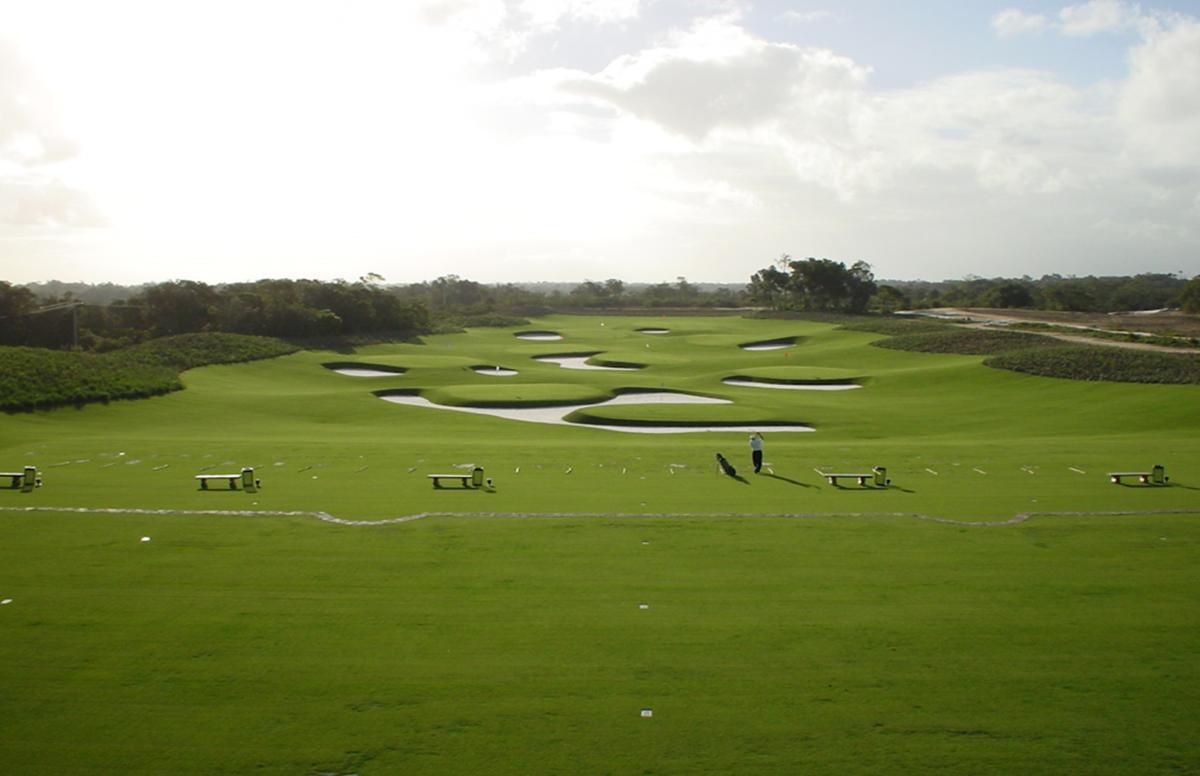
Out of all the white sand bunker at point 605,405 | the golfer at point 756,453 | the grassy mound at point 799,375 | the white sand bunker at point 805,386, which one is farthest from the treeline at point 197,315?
the golfer at point 756,453

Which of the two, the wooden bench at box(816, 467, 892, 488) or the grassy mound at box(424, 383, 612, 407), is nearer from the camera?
the wooden bench at box(816, 467, 892, 488)

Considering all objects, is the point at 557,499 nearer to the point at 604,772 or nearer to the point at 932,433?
the point at 604,772

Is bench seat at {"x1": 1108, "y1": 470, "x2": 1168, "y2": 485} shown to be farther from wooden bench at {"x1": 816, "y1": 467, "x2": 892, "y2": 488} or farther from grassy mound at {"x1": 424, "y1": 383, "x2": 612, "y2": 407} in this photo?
grassy mound at {"x1": 424, "y1": 383, "x2": 612, "y2": 407}

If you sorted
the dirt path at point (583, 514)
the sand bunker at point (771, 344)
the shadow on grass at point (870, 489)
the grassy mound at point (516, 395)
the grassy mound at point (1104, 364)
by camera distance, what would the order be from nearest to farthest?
the dirt path at point (583, 514)
the shadow on grass at point (870, 489)
the grassy mound at point (1104, 364)
the grassy mound at point (516, 395)
the sand bunker at point (771, 344)

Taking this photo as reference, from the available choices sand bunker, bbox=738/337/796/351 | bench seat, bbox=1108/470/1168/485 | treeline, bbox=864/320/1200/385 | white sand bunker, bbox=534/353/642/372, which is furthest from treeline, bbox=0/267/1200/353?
bench seat, bbox=1108/470/1168/485

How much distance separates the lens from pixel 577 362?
7288 cm

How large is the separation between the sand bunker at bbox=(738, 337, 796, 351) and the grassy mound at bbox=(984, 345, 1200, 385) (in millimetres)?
30005

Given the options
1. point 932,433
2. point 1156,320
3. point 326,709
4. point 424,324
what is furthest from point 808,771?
point 424,324

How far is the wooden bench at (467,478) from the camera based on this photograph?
2197cm

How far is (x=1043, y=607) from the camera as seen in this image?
1282cm

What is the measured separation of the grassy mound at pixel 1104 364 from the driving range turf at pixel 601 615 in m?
18.6

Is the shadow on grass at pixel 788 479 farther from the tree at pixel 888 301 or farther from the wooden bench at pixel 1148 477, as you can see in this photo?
the tree at pixel 888 301

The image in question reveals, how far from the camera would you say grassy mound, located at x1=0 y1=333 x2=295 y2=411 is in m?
38.2

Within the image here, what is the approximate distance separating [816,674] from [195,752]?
717 cm
